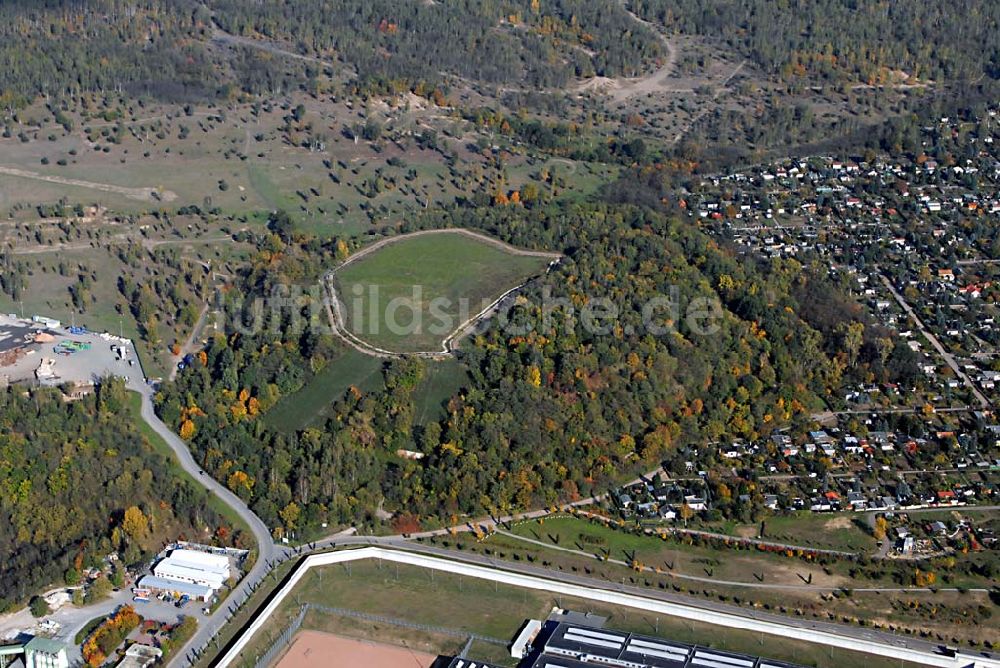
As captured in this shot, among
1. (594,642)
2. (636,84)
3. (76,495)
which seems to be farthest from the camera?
(636,84)

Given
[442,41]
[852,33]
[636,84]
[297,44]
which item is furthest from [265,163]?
[852,33]

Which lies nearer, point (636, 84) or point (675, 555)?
point (675, 555)

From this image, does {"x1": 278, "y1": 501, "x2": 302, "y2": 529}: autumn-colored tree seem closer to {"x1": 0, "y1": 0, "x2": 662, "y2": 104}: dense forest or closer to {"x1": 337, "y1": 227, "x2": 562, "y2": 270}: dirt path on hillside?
{"x1": 337, "y1": 227, "x2": 562, "y2": 270}: dirt path on hillside

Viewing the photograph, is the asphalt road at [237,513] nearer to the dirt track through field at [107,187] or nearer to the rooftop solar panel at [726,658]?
the rooftop solar panel at [726,658]

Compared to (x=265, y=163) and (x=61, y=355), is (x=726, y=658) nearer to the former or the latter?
(x=61, y=355)

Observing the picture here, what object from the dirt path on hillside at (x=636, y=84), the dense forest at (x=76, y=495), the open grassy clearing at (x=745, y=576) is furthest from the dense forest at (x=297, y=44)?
the open grassy clearing at (x=745, y=576)

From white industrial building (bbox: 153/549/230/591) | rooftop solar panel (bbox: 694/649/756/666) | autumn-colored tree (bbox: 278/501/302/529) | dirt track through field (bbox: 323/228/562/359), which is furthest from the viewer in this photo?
dirt track through field (bbox: 323/228/562/359)

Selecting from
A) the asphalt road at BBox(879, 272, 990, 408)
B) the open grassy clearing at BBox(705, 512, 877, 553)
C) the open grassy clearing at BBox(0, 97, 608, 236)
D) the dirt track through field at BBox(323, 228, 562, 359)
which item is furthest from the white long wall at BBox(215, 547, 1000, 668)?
the open grassy clearing at BBox(0, 97, 608, 236)
